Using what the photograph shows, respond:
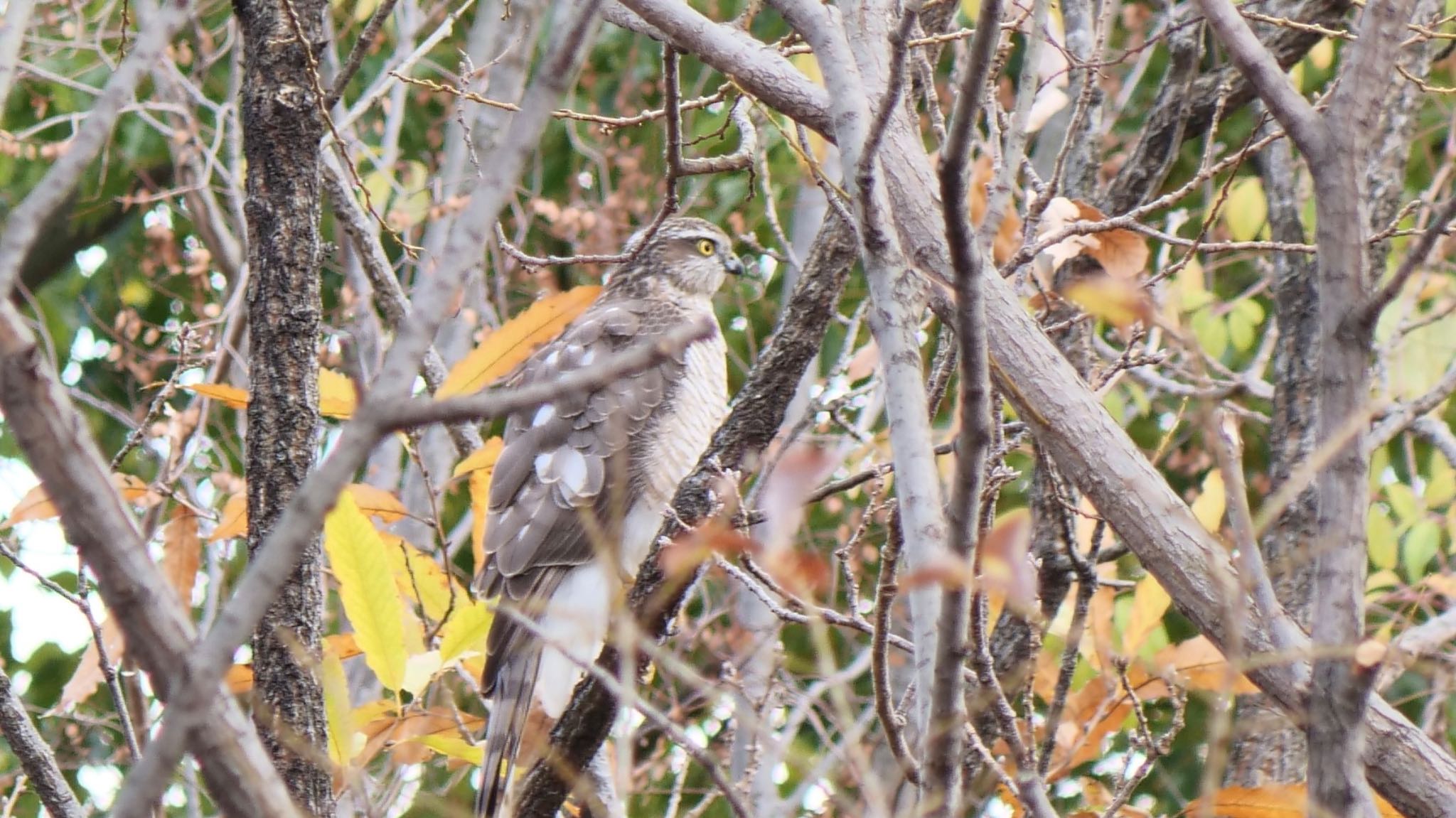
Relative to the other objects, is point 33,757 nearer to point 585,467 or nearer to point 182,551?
point 182,551

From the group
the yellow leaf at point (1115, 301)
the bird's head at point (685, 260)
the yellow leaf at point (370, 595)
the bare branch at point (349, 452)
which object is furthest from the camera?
the bird's head at point (685, 260)

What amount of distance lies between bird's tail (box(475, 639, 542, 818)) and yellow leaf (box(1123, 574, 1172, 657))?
1.42 metres

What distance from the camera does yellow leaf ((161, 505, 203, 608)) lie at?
322cm

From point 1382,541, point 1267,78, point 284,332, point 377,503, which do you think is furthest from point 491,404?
point 1382,541

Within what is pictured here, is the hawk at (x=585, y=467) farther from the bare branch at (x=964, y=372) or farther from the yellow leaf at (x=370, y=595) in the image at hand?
the bare branch at (x=964, y=372)

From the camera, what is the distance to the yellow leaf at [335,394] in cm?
309

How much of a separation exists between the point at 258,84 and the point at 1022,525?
1.54 metres

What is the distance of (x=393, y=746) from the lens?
2938 mm

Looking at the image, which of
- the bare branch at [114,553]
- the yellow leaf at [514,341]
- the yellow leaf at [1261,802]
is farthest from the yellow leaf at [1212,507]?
the bare branch at [114,553]

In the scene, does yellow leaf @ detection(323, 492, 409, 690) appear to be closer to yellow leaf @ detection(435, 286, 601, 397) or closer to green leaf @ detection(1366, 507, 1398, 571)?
yellow leaf @ detection(435, 286, 601, 397)

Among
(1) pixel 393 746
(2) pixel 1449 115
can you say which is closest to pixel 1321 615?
(1) pixel 393 746

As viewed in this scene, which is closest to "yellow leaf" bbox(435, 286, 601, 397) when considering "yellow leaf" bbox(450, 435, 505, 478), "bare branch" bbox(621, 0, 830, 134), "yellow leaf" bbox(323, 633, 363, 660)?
"bare branch" bbox(621, 0, 830, 134)

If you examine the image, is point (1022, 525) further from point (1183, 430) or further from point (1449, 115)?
point (1183, 430)

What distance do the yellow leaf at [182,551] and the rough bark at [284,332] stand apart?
2.79 feet
